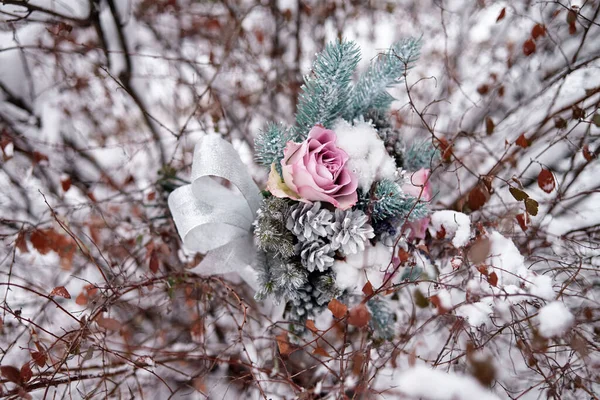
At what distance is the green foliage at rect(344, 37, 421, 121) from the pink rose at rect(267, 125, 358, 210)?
11 centimetres

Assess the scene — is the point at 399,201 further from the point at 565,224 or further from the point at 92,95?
the point at 92,95

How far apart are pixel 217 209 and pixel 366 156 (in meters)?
0.28

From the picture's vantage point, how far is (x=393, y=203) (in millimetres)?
548

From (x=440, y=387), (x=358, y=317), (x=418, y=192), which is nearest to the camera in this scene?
(x=440, y=387)

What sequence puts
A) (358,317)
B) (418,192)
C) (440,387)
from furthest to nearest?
(418,192), (358,317), (440,387)

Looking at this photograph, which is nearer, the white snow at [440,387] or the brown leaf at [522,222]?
the white snow at [440,387]

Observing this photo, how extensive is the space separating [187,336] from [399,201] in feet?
3.02

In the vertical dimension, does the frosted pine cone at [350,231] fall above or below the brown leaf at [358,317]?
above

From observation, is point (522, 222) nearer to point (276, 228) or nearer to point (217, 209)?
point (276, 228)

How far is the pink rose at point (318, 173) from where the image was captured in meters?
0.52

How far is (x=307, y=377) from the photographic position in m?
0.93

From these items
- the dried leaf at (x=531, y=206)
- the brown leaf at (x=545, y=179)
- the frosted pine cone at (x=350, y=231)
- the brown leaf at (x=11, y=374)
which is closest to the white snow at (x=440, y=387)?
the frosted pine cone at (x=350, y=231)

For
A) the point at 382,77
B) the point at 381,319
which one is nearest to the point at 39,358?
the point at 381,319

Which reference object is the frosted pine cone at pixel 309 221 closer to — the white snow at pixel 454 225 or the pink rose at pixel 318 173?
the pink rose at pixel 318 173
